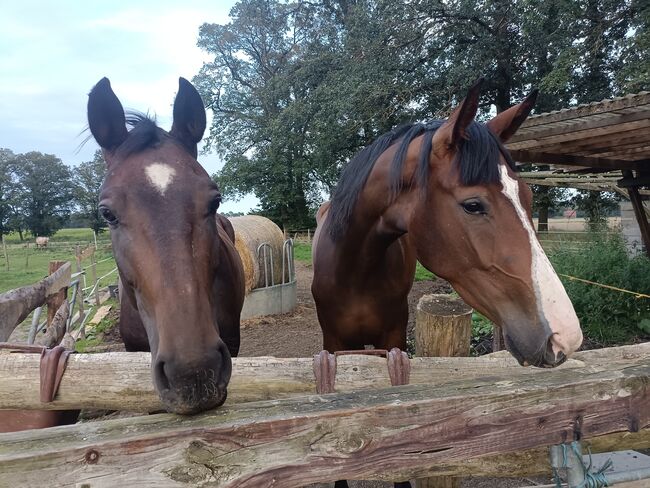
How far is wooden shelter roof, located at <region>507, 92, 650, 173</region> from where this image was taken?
3.95 m

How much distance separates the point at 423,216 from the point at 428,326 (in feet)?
2.34

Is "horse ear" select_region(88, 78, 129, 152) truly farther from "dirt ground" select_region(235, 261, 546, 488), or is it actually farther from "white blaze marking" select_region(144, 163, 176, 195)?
"dirt ground" select_region(235, 261, 546, 488)

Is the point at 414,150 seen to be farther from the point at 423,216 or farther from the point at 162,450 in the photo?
the point at 162,450

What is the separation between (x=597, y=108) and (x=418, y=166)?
3.13 meters

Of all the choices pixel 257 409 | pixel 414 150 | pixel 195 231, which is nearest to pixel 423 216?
pixel 414 150

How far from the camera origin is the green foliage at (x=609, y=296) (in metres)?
5.45

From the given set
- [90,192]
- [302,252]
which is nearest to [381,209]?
[302,252]

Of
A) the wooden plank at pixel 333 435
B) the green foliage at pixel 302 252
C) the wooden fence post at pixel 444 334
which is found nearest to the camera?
the wooden plank at pixel 333 435

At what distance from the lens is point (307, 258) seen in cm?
1923

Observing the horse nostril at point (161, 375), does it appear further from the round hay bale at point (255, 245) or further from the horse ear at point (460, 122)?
the round hay bale at point (255, 245)

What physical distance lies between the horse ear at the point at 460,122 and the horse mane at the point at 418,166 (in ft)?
0.10

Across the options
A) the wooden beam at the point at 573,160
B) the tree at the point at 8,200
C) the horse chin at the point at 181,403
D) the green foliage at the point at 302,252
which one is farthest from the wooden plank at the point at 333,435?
the tree at the point at 8,200

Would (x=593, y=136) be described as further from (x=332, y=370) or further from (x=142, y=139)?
(x=142, y=139)

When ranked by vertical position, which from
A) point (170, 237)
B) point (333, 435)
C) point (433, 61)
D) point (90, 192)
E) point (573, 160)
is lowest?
point (333, 435)
